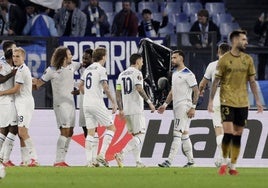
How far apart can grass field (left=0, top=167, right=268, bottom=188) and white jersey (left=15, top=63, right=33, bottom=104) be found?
178 centimetres

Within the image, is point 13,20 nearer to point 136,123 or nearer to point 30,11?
point 30,11

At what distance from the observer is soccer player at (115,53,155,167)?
27094 millimetres

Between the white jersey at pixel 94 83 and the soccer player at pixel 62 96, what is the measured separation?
66cm

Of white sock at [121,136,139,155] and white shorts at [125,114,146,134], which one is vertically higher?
white shorts at [125,114,146,134]

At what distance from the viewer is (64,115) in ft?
90.1

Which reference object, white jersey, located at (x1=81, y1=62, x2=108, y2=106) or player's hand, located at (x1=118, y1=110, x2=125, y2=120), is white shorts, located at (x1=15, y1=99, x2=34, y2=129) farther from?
player's hand, located at (x1=118, y1=110, x2=125, y2=120)

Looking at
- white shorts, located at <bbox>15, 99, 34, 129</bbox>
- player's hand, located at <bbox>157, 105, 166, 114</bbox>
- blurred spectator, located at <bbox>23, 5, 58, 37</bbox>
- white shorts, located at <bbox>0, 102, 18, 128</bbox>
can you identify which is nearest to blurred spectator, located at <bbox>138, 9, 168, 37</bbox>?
blurred spectator, located at <bbox>23, 5, 58, 37</bbox>

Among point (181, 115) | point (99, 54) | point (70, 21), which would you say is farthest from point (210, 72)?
point (70, 21)

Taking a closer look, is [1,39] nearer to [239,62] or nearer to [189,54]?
[189,54]

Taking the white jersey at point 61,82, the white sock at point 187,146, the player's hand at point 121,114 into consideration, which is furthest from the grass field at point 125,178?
the white jersey at point 61,82

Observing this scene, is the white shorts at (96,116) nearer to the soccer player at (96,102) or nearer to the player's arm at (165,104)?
the soccer player at (96,102)

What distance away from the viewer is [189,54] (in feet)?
97.5

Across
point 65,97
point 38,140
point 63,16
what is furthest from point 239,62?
point 63,16

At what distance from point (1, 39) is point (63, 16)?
2584 mm
